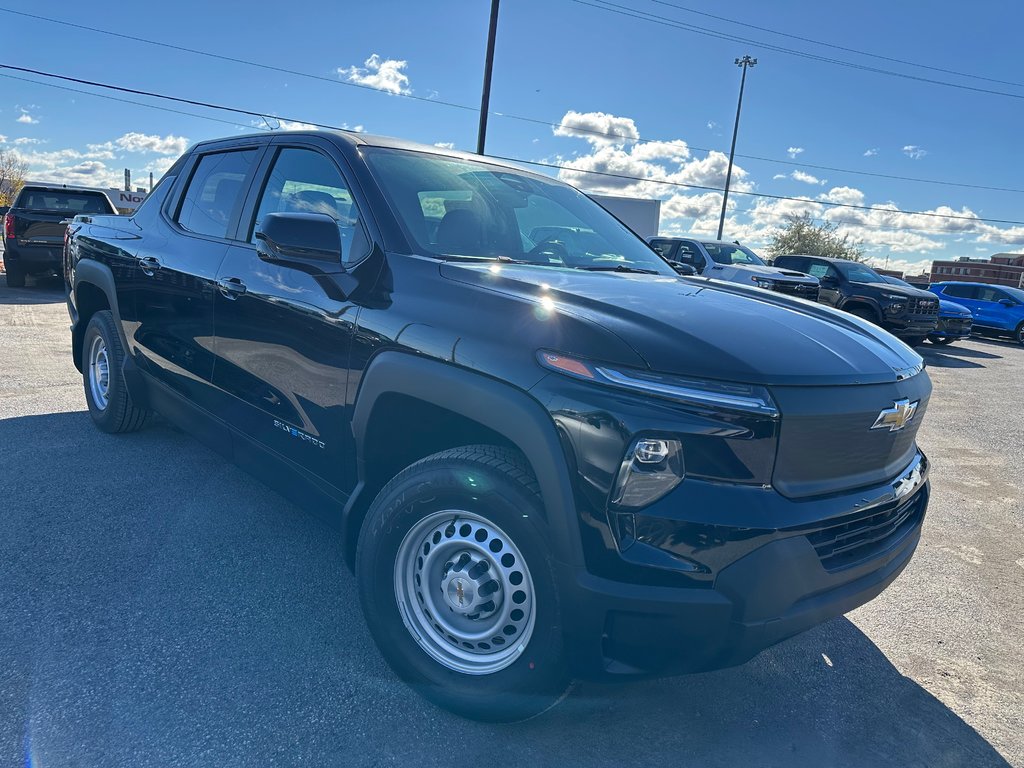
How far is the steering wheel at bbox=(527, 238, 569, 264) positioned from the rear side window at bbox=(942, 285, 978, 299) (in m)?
20.0

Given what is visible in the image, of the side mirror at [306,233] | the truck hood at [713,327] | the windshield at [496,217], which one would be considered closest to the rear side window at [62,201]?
the windshield at [496,217]

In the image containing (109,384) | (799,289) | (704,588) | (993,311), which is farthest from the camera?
(993,311)

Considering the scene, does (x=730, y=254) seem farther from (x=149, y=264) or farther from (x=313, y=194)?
(x=313, y=194)

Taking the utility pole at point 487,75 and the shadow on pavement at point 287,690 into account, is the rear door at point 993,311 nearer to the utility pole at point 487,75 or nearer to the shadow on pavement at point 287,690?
the utility pole at point 487,75

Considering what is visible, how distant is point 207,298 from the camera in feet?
11.0

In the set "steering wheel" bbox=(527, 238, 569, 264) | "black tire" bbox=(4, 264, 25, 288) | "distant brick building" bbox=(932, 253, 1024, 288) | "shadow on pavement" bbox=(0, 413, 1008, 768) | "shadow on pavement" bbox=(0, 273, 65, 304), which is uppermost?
"distant brick building" bbox=(932, 253, 1024, 288)

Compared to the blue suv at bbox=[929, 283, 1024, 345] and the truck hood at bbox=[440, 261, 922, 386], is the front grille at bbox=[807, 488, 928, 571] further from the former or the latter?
the blue suv at bbox=[929, 283, 1024, 345]

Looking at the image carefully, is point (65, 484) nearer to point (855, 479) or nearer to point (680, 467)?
point (680, 467)

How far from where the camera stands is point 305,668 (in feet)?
8.26

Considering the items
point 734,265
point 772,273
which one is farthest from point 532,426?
point 734,265

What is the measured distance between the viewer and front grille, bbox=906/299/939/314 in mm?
13812

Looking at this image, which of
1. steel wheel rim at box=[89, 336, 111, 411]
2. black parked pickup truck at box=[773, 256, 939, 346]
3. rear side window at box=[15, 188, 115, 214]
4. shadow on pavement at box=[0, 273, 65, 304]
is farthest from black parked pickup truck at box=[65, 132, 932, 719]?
black parked pickup truck at box=[773, 256, 939, 346]

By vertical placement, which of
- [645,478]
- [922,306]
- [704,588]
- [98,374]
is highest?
[922,306]

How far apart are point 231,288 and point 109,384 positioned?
207 cm
